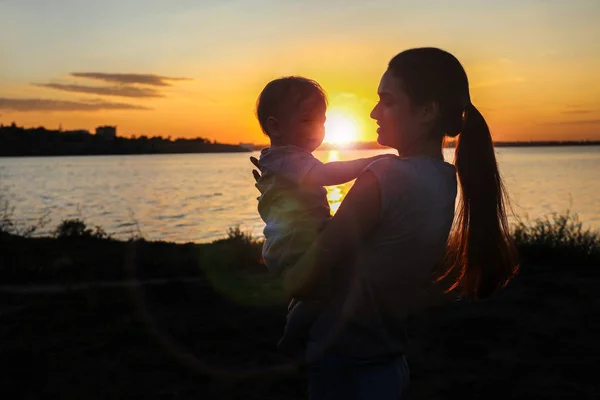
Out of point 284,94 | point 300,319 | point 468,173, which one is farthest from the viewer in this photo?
point 284,94

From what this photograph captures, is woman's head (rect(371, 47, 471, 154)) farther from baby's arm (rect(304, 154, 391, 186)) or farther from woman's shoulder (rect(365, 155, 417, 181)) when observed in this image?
baby's arm (rect(304, 154, 391, 186))

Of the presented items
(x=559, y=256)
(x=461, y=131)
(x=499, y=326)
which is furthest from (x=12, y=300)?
(x=559, y=256)

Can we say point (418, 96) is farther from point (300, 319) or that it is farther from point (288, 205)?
point (300, 319)

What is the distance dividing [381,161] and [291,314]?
66cm

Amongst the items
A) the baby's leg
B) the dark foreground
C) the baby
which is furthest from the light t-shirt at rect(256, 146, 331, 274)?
the dark foreground

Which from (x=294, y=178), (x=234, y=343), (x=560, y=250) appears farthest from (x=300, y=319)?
(x=560, y=250)

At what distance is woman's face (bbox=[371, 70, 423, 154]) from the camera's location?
1939 mm

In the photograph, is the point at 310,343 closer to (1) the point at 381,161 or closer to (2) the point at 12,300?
(1) the point at 381,161

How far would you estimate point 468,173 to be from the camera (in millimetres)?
2141

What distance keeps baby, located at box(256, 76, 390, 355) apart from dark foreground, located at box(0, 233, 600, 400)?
3.38 m

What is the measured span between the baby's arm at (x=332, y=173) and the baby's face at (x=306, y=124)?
0.25m

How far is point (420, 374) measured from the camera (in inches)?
225

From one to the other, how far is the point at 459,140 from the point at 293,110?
75 centimetres

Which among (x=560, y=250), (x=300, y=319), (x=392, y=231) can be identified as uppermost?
(x=392, y=231)
